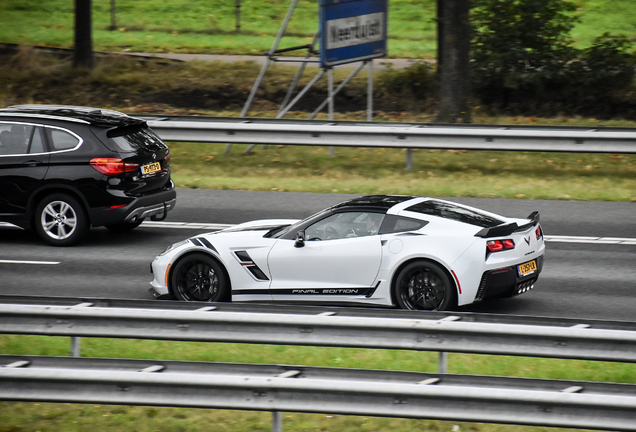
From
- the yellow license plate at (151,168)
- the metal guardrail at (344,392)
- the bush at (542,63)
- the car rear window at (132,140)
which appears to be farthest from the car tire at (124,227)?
the bush at (542,63)

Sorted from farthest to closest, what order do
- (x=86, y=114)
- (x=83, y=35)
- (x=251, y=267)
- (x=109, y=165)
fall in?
(x=83, y=35) → (x=86, y=114) → (x=109, y=165) → (x=251, y=267)

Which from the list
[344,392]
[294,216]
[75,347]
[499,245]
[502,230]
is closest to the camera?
[344,392]

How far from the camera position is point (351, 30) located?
725 inches

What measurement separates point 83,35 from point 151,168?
49.3 ft

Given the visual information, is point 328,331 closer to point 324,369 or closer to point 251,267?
Result: point 324,369

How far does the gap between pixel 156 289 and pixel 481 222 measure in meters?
3.55

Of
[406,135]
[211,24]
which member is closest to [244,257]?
[406,135]

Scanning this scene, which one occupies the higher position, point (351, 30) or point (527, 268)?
point (351, 30)

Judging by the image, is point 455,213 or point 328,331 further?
point 455,213

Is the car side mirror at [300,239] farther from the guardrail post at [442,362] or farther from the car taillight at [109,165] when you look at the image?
the car taillight at [109,165]

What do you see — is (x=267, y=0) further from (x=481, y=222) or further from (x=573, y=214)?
(x=481, y=222)

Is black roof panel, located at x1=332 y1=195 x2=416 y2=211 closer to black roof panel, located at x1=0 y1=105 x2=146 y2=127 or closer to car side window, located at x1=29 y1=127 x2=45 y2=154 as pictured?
black roof panel, located at x1=0 y1=105 x2=146 y2=127

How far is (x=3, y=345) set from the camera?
8.26 m

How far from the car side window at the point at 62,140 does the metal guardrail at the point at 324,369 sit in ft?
17.5
